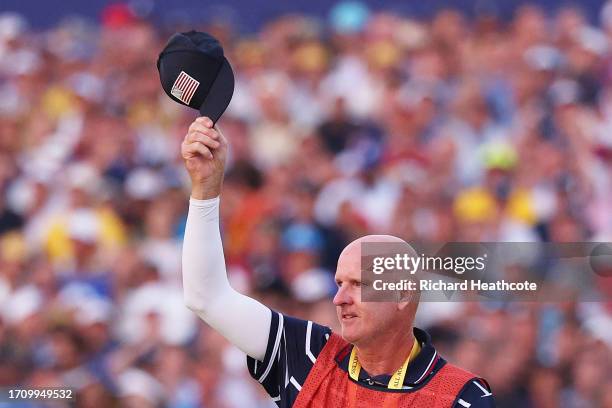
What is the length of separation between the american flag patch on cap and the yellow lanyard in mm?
948

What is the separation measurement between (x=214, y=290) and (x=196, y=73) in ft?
2.14

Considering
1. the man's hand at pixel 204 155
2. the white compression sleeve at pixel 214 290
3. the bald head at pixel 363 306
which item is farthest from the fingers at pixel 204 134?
the bald head at pixel 363 306

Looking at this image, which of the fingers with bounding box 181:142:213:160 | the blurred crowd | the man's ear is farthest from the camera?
the blurred crowd

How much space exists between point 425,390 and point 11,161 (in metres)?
7.51

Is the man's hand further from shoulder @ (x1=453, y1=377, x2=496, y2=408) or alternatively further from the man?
shoulder @ (x1=453, y1=377, x2=496, y2=408)

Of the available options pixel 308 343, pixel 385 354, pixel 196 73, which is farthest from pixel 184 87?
pixel 385 354

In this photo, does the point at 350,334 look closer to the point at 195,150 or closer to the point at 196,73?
the point at 195,150

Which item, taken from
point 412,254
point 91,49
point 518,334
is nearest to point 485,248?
point 518,334

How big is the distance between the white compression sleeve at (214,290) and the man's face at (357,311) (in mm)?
282

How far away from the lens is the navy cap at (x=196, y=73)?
349 cm

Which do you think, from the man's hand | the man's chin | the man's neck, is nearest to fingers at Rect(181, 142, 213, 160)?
the man's hand

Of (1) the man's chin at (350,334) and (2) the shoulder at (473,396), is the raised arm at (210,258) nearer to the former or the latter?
(1) the man's chin at (350,334)

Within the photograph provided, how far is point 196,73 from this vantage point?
11.5ft

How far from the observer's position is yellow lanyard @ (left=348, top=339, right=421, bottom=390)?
3599 millimetres
